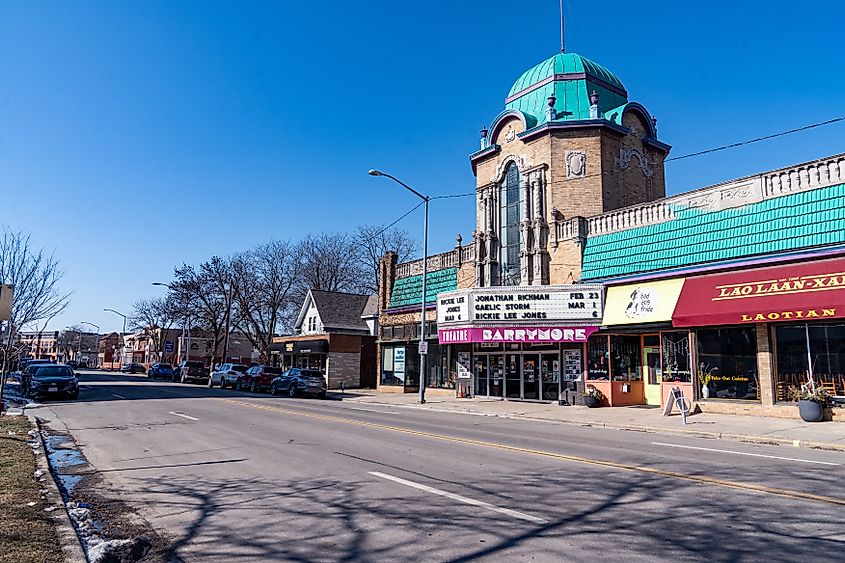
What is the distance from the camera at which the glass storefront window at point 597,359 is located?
24.1m

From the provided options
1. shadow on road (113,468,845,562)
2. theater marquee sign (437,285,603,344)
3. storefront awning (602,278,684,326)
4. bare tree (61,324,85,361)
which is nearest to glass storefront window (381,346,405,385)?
theater marquee sign (437,285,603,344)

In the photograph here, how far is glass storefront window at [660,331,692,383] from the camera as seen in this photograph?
70.5ft

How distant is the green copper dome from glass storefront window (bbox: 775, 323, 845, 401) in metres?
14.8

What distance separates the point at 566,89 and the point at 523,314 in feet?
A: 40.2

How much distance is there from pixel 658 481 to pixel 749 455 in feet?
13.4

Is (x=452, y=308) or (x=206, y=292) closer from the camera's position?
(x=452, y=308)

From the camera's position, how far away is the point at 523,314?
25.9 meters

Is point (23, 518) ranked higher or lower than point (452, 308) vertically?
lower

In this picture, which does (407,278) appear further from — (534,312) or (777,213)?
(777,213)

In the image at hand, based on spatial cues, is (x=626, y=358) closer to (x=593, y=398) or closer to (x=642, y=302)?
(x=593, y=398)

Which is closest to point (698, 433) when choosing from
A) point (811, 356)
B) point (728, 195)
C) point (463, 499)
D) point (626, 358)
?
point (811, 356)

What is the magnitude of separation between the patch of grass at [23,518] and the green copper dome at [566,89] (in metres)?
25.2

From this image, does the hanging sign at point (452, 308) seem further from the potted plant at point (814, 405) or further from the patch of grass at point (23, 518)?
the patch of grass at point (23, 518)

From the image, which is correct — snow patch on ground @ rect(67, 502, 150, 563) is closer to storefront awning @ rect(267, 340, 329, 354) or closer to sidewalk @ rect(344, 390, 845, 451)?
sidewalk @ rect(344, 390, 845, 451)
